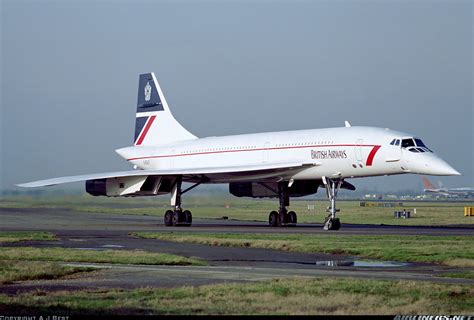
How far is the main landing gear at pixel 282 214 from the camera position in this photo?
1802 inches

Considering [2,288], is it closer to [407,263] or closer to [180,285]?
[180,285]

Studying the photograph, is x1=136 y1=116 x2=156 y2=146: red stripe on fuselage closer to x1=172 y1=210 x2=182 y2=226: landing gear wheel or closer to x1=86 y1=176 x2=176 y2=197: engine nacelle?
x1=86 y1=176 x2=176 y2=197: engine nacelle

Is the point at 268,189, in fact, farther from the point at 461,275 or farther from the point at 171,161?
the point at 461,275

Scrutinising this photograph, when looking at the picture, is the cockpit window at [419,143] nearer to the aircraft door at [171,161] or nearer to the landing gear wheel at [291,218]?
the landing gear wheel at [291,218]

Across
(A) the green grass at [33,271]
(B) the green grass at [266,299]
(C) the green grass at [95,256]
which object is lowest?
(B) the green grass at [266,299]

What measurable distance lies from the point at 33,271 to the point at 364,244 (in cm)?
1310

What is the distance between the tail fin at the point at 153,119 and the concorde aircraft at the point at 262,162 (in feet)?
0.22

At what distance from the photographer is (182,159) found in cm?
5050

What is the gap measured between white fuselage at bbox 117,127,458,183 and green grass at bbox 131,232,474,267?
239 inches

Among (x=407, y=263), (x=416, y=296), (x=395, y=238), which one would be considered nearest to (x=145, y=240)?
(x=395, y=238)

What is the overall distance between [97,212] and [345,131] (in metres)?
30.6

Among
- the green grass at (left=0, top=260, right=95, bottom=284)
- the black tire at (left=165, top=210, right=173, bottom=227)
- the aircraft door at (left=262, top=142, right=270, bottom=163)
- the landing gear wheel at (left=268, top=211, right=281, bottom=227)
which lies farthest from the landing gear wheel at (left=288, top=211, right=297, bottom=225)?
the green grass at (left=0, top=260, right=95, bottom=284)

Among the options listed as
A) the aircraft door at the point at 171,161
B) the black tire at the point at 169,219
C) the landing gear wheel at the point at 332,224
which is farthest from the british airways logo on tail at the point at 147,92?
the landing gear wheel at the point at 332,224

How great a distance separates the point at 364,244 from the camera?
29.9 meters
